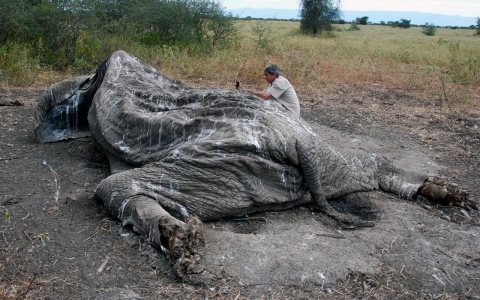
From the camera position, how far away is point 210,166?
4.26m

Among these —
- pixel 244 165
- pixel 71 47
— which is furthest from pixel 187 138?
pixel 71 47

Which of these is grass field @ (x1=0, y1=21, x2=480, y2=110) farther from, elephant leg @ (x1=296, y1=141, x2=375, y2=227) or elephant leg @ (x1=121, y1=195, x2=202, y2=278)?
elephant leg @ (x1=121, y1=195, x2=202, y2=278)

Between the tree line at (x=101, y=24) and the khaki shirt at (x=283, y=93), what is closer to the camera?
the khaki shirt at (x=283, y=93)

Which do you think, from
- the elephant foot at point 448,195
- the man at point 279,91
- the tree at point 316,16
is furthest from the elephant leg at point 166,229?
the tree at point 316,16

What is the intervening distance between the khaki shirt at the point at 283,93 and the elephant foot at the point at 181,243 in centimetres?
261

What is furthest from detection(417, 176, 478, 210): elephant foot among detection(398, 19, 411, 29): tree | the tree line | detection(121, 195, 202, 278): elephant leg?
detection(398, 19, 411, 29): tree

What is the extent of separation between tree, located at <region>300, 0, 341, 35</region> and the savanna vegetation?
12655 mm

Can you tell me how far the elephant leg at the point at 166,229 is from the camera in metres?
3.43

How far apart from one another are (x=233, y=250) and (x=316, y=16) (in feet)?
83.4

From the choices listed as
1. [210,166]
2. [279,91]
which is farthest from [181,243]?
[279,91]

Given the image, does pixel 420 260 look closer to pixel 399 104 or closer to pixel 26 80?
pixel 399 104

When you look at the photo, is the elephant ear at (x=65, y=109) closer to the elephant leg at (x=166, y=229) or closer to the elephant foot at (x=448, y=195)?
the elephant leg at (x=166, y=229)

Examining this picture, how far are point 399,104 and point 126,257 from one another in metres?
7.25

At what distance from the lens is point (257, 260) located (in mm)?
3596
